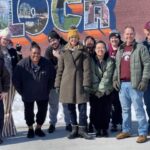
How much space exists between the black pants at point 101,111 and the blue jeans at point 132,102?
0.30 m

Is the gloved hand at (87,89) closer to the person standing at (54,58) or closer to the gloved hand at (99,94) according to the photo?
the gloved hand at (99,94)

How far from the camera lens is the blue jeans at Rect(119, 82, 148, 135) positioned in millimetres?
6988

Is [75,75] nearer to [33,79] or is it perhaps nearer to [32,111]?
[33,79]

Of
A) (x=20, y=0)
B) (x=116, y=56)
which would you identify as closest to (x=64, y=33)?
(x=20, y=0)

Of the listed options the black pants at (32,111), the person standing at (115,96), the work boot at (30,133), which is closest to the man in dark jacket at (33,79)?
the black pants at (32,111)

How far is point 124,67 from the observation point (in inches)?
275

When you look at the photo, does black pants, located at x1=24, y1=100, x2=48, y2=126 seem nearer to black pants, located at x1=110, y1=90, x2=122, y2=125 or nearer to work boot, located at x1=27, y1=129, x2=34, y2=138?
work boot, located at x1=27, y1=129, x2=34, y2=138

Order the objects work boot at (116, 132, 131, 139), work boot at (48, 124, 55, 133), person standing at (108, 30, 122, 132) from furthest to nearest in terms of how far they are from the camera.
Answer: work boot at (48, 124, 55, 133) < person standing at (108, 30, 122, 132) < work boot at (116, 132, 131, 139)

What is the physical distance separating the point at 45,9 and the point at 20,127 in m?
8.05

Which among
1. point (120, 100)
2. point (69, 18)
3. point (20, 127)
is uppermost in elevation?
point (69, 18)

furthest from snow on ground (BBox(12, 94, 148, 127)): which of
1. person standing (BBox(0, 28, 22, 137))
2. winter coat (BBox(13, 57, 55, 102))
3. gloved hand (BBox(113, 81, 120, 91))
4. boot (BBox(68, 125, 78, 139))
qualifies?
gloved hand (BBox(113, 81, 120, 91))

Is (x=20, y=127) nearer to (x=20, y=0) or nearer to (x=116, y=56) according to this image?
(x=116, y=56)

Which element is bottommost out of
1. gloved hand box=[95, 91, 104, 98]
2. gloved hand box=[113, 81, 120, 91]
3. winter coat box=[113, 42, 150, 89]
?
gloved hand box=[95, 91, 104, 98]

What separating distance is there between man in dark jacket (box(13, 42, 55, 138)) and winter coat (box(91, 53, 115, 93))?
714 mm
